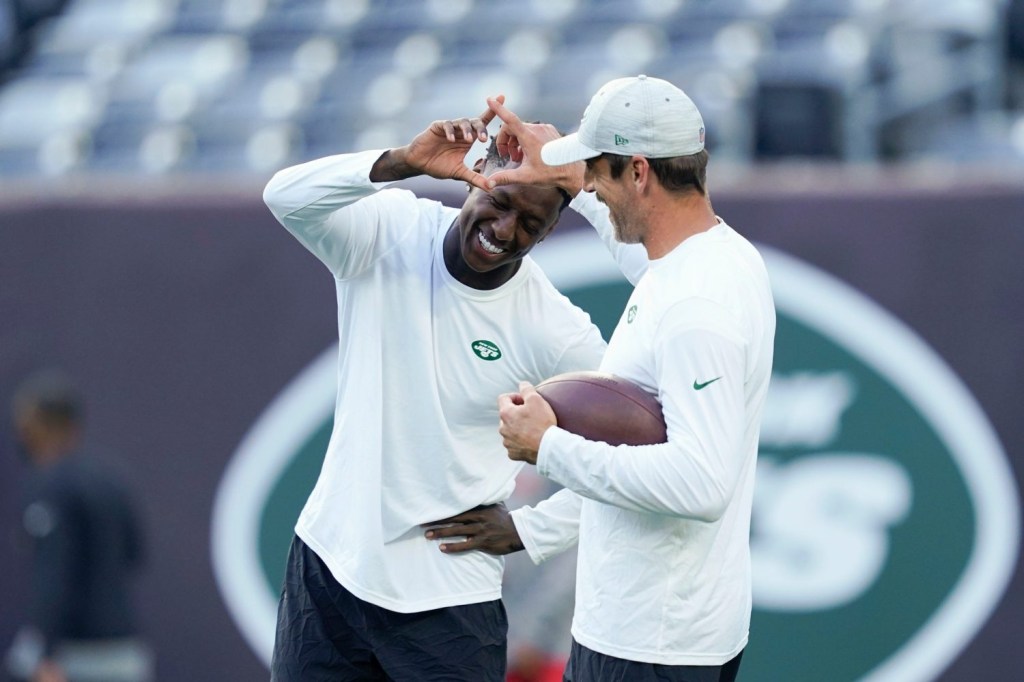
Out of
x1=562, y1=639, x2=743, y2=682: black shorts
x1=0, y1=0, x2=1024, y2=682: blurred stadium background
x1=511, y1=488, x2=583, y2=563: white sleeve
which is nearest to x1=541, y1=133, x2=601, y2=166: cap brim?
x1=511, y1=488, x2=583, y2=563: white sleeve

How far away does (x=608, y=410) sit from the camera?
9.51 feet

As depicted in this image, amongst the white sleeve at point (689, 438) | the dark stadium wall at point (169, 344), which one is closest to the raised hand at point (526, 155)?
the white sleeve at point (689, 438)

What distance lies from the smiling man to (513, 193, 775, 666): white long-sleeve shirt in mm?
357

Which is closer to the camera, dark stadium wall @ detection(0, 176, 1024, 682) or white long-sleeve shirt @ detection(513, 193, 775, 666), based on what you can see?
white long-sleeve shirt @ detection(513, 193, 775, 666)

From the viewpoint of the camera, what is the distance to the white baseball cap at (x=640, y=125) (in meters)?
2.90

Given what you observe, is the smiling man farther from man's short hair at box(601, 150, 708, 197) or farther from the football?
the football

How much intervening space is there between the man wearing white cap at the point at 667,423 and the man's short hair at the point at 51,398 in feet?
11.7

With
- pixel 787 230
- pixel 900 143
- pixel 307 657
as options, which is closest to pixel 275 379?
pixel 787 230

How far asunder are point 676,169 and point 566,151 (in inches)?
9.7

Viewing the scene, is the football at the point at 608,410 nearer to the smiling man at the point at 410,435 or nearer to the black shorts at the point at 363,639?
the smiling man at the point at 410,435

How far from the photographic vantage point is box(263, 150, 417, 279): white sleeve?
3084mm

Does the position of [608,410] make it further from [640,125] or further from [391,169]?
[391,169]

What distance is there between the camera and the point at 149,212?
6.21 metres

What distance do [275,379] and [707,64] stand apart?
10.1 ft
